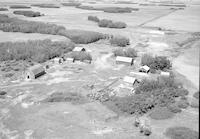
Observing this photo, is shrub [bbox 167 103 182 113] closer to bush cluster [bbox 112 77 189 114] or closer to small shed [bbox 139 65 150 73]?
bush cluster [bbox 112 77 189 114]

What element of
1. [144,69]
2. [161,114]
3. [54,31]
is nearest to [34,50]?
[54,31]

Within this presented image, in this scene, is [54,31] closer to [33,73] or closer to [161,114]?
[33,73]

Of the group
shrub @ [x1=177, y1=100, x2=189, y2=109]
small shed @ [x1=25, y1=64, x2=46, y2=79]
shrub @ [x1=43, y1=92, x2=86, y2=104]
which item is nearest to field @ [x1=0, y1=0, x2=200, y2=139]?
shrub @ [x1=43, y1=92, x2=86, y2=104]

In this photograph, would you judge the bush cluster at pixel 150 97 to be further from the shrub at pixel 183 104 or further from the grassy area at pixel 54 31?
the grassy area at pixel 54 31

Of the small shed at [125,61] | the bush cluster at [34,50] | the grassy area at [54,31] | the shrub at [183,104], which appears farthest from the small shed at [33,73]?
the grassy area at [54,31]

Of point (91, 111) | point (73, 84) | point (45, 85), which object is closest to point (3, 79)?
point (45, 85)
